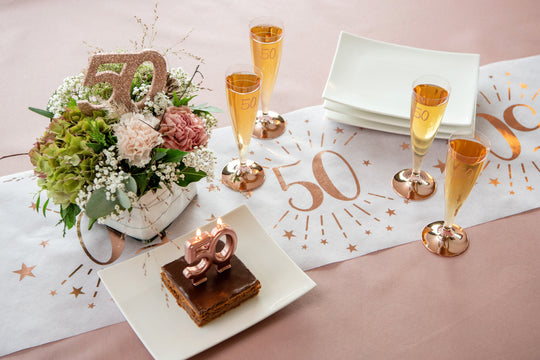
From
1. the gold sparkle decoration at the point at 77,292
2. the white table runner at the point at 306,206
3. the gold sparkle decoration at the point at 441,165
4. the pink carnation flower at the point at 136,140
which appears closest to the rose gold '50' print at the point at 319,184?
the white table runner at the point at 306,206

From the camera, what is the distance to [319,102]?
56.4 inches

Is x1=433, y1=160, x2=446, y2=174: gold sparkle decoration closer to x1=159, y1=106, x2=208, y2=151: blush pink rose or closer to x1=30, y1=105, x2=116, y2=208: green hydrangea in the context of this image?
x1=159, y1=106, x2=208, y2=151: blush pink rose

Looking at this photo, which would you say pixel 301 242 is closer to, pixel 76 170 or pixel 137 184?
pixel 137 184

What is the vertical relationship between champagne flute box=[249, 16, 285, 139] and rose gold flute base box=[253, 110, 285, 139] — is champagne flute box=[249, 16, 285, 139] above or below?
above

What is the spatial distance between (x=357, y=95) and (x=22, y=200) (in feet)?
2.83

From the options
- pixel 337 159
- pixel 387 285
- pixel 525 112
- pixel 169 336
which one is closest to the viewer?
pixel 169 336

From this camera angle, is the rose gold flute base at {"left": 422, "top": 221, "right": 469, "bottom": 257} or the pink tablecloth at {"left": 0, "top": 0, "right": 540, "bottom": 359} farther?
the rose gold flute base at {"left": 422, "top": 221, "right": 469, "bottom": 257}

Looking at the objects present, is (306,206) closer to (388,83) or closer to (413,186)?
(413,186)

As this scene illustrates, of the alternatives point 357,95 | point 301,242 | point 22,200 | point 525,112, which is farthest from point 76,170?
point 525,112

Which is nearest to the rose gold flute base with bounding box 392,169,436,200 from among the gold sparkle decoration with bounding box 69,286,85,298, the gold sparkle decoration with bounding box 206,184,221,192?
the gold sparkle decoration with bounding box 206,184,221,192

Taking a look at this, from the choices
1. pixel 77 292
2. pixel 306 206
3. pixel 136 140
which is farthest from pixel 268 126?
pixel 77 292

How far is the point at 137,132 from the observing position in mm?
925

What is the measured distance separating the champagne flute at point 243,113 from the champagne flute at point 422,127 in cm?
34

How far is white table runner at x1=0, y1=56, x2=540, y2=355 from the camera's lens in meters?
0.98
